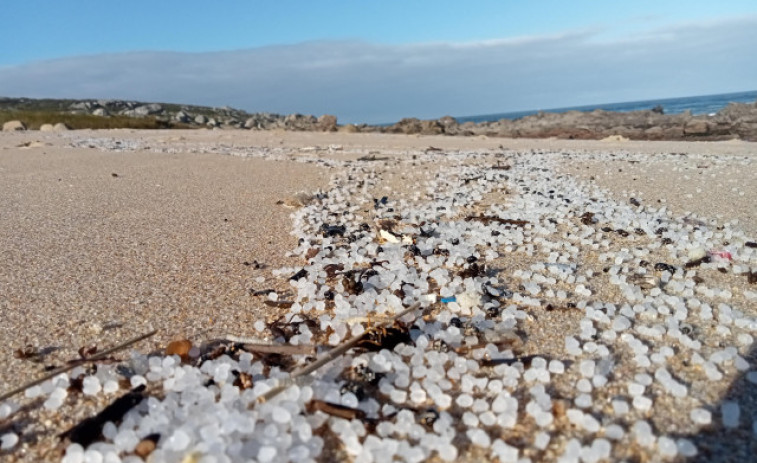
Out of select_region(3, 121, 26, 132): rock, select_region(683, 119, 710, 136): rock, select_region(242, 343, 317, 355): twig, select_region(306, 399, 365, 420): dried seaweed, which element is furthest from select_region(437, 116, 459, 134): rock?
select_region(306, 399, 365, 420): dried seaweed

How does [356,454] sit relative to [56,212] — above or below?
below

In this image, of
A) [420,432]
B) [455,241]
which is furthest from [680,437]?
[455,241]

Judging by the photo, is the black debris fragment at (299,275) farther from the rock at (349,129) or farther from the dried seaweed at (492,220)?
the rock at (349,129)

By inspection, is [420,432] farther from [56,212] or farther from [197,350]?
[56,212]

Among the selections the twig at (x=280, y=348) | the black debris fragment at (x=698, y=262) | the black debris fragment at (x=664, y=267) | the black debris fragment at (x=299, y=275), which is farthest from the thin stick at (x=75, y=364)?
the black debris fragment at (x=698, y=262)

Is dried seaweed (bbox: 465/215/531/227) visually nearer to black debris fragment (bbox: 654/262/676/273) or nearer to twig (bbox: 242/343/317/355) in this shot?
black debris fragment (bbox: 654/262/676/273)

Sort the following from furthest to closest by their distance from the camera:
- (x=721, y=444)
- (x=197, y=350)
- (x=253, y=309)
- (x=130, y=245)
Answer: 1. (x=130, y=245)
2. (x=253, y=309)
3. (x=197, y=350)
4. (x=721, y=444)
